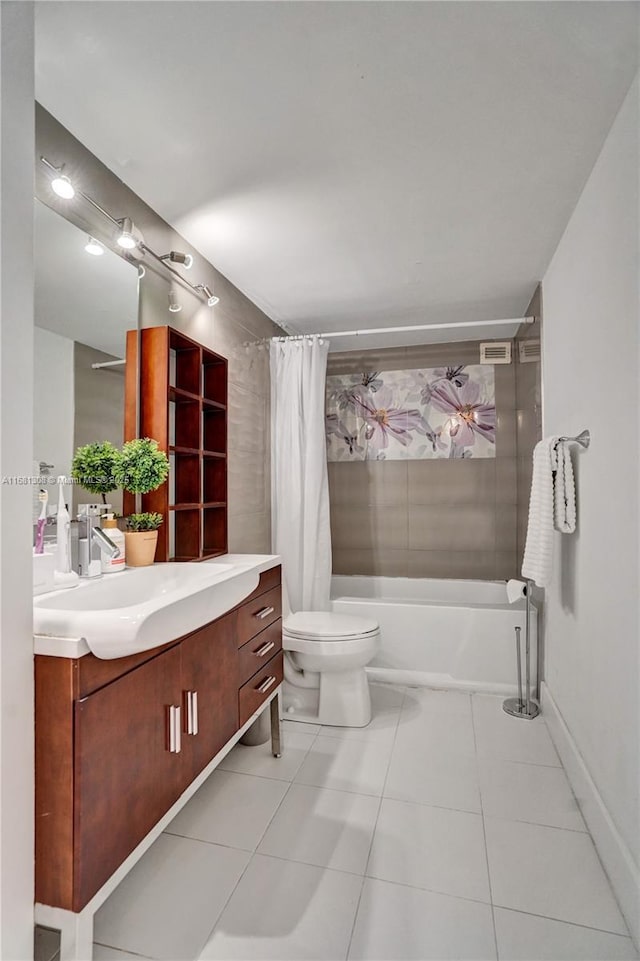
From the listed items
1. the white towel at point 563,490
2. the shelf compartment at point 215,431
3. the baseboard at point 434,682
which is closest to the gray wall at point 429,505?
the baseboard at point 434,682

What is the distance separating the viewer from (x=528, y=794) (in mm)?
1935

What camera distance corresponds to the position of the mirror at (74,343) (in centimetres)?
154

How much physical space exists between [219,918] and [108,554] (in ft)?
3.45

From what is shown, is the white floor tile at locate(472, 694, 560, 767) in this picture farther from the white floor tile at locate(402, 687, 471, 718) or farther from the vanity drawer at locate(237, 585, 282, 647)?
the vanity drawer at locate(237, 585, 282, 647)

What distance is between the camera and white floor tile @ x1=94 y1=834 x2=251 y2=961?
130cm

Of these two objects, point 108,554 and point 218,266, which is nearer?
point 108,554

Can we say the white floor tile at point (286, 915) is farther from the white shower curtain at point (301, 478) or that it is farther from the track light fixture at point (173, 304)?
the track light fixture at point (173, 304)

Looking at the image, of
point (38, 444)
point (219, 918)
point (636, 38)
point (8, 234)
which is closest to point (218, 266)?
point (38, 444)

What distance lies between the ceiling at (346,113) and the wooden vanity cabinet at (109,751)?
1.47 m

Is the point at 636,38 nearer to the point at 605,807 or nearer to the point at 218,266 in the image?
the point at 218,266

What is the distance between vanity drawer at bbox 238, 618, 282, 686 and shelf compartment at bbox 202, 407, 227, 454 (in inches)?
36.4

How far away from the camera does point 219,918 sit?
4.50 feet

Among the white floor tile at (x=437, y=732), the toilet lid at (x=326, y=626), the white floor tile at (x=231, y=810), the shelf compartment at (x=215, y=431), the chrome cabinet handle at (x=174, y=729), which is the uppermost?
the shelf compartment at (x=215, y=431)

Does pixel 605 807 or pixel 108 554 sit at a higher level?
pixel 108 554
